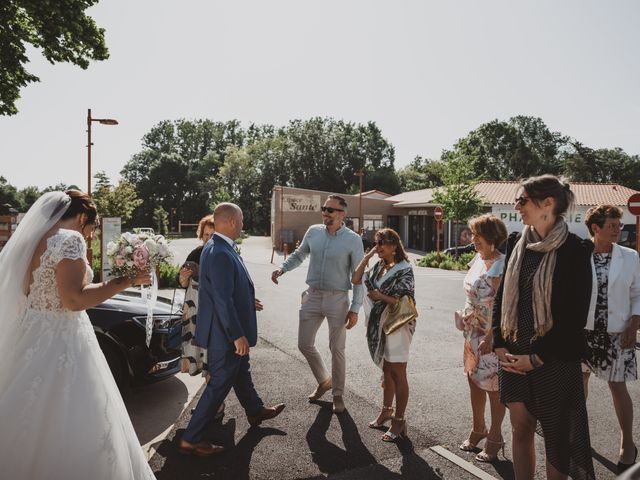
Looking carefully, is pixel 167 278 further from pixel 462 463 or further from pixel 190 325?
pixel 462 463

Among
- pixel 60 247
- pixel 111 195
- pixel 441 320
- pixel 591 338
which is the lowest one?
pixel 441 320

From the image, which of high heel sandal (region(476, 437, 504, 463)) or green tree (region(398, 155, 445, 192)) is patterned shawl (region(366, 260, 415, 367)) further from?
green tree (region(398, 155, 445, 192))

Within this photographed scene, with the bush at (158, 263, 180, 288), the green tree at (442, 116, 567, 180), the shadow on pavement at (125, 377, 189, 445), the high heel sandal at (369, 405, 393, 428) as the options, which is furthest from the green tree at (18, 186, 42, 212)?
the high heel sandal at (369, 405, 393, 428)

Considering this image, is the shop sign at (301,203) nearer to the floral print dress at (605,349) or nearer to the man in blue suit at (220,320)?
the man in blue suit at (220,320)

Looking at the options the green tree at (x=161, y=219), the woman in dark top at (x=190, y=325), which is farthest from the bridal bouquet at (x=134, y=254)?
the green tree at (x=161, y=219)

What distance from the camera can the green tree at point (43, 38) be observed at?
40.5 feet

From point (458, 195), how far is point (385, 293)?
79.9 feet

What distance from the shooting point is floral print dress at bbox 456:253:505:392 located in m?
3.90

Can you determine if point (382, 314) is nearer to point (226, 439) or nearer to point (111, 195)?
point (226, 439)

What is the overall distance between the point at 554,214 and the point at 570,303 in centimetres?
51

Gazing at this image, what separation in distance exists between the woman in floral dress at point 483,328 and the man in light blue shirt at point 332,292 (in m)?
1.35

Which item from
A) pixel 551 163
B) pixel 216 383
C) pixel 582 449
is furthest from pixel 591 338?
pixel 551 163

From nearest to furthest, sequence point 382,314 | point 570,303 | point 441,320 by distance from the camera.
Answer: point 570,303 < point 382,314 < point 441,320

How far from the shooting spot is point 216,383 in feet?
13.1
